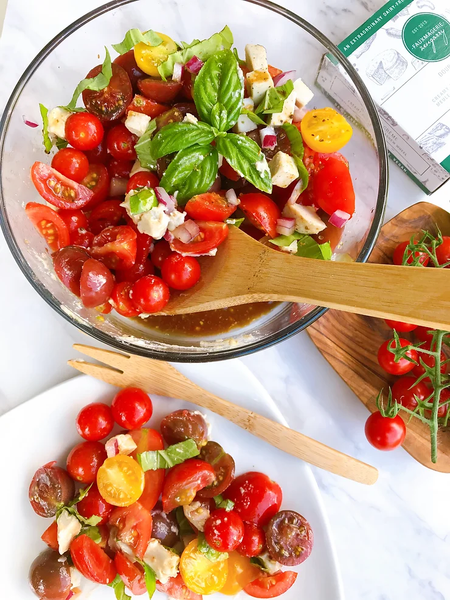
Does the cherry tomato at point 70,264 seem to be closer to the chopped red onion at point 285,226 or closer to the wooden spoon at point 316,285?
the wooden spoon at point 316,285

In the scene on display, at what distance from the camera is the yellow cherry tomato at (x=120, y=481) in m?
1.63

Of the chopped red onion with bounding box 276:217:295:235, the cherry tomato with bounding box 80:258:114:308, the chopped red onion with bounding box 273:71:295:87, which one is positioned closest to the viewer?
the cherry tomato with bounding box 80:258:114:308

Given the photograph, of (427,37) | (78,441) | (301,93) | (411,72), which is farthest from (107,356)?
(427,37)

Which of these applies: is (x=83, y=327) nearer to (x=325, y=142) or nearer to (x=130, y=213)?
(x=130, y=213)

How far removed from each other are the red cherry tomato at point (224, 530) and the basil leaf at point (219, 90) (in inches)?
45.2

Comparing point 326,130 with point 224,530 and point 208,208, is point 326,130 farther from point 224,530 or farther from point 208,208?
point 224,530

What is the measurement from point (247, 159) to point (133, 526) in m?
1.13

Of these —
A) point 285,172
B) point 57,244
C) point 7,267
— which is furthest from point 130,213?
point 7,267

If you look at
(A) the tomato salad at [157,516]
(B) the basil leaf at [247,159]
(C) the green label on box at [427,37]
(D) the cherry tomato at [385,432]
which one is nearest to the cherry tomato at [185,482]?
(A) the tomato salad at [157,516]

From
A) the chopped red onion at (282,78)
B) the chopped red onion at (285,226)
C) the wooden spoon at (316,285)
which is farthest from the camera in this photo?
the chopped red onion at (282,78)

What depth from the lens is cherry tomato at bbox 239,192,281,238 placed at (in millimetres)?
1410

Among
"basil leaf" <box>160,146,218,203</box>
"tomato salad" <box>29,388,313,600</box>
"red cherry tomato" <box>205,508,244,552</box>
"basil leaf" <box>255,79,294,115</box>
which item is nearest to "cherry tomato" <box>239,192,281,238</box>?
"basil leaf" <box>160,146,218,203</box>

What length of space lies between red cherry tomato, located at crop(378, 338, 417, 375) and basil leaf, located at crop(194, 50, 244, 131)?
2.79 ft

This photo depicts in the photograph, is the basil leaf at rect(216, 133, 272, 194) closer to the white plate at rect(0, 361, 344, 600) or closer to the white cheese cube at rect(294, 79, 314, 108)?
the white cheese cube at rect(294, 79, 314, 108)
